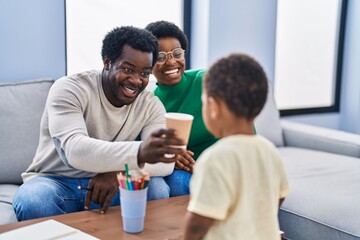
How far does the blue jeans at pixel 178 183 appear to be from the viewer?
6.19ft

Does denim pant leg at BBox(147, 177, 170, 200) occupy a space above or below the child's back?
below

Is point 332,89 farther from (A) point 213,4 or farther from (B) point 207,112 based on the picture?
(B) point 207,112

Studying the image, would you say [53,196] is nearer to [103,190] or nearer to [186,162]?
[103,190]

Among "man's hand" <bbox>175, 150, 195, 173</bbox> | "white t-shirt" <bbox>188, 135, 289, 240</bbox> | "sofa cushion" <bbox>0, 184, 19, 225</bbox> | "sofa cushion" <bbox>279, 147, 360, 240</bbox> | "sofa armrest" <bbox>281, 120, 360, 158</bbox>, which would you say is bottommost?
"sofa cushion" <bbox>279, 147, 360, 240</bbox>

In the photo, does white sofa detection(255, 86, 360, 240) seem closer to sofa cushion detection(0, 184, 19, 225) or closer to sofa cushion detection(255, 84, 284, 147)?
sofa cushion detection(255, 84, 284, 147)

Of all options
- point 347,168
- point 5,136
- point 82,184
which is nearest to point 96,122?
point 82,184

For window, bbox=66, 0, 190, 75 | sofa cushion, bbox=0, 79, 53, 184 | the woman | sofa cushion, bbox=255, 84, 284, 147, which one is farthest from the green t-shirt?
sofa cushion, bbox=255, 84, 284, 147

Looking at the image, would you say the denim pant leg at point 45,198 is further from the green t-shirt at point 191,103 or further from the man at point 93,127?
the green t-shirt at point 191,103

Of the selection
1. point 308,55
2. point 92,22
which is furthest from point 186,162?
point 308,55

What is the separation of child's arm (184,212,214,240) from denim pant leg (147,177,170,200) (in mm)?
792

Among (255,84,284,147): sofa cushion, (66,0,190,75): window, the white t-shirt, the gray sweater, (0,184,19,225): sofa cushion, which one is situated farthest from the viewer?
(255,84,284,147): sofa cushion

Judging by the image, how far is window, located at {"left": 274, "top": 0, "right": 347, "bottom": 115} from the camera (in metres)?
3.45

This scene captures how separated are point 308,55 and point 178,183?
6.83ft

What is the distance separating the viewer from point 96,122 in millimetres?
1768
